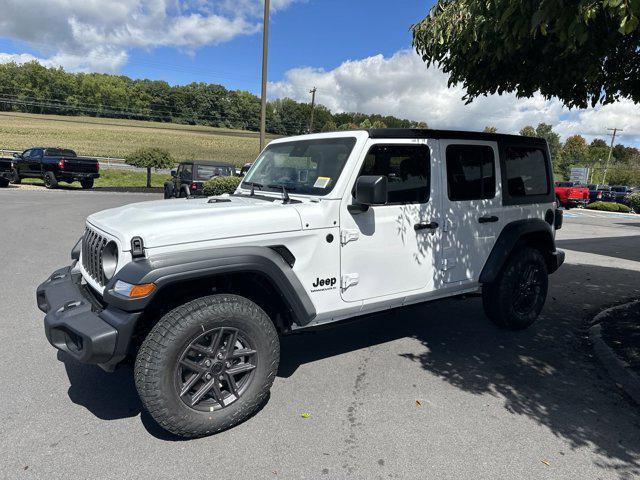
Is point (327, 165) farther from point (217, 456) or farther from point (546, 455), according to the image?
point (546, 455)

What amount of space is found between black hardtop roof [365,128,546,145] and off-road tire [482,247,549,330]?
1161mm

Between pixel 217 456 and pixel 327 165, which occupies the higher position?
pixel 327 165

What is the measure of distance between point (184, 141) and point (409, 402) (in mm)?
65281

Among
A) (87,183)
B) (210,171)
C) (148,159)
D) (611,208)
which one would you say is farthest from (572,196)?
(87,183)

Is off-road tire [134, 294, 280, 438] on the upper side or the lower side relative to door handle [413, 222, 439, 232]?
lower

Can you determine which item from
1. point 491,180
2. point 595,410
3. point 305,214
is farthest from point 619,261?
point 305,214

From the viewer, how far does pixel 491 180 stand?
14.3 ft

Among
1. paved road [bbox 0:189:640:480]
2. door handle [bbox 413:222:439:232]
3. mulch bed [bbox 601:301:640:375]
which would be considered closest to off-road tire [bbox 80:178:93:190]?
paved road [bbox 0:189:640:480]

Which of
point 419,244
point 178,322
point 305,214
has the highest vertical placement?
point 305,214

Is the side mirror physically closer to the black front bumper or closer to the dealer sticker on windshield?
the dealer sticker on windshield

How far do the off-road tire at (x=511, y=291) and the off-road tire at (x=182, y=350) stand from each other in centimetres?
258

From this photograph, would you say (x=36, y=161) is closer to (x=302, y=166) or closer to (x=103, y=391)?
(x=103, y=391)

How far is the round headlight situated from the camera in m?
2.82

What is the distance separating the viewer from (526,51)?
4316 mm
